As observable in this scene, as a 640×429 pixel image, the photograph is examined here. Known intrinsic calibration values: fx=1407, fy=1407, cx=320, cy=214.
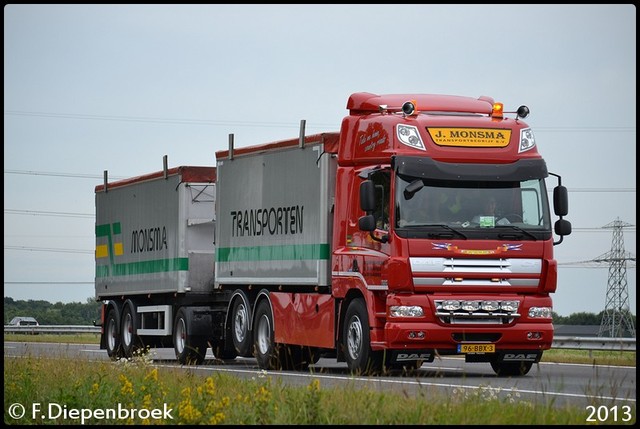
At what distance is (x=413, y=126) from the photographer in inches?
789

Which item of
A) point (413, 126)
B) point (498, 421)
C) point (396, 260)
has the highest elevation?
point (413, 126)

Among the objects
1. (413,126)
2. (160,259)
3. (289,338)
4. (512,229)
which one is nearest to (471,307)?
(512,229)

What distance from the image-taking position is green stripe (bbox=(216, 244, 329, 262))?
72.4 ft

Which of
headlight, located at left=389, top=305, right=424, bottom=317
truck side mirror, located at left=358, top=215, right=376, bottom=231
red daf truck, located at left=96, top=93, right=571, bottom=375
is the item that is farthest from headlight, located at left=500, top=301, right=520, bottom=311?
truck side mirror, located at left=358, top=215, right=376, bottom=231

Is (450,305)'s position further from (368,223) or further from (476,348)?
(368,223)

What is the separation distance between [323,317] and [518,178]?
3.90 m

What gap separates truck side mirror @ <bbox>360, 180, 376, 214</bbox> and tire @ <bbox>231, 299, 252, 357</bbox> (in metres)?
5.59

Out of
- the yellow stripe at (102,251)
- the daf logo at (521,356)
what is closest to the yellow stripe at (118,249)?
the yellow stripe at (102,251)

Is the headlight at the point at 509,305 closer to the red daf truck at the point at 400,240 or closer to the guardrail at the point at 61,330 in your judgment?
the red daf truck at the point at 400,240

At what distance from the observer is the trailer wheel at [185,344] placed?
26.4 metres

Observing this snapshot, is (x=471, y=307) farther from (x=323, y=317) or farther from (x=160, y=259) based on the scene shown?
(x=160, y=259)

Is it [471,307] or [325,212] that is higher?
[325,212]

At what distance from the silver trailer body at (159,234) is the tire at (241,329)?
2161 mm

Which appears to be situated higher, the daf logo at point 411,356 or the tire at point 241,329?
the tire at point 241,329
